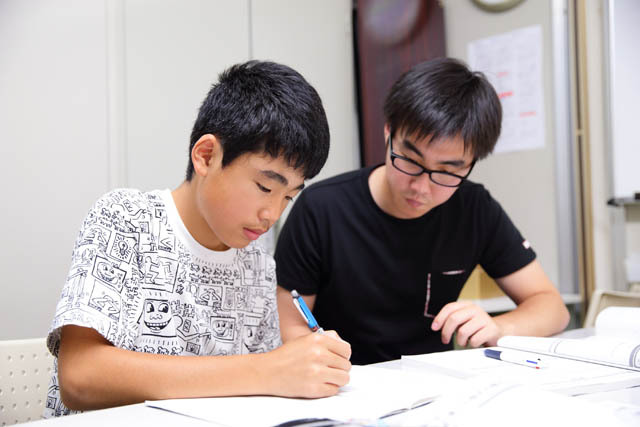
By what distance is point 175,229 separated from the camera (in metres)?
1.05

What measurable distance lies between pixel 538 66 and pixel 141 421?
2.18 meters

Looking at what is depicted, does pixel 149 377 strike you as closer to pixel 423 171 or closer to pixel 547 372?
pixel 547 372

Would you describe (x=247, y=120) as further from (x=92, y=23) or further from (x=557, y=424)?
(x=92, y=23)

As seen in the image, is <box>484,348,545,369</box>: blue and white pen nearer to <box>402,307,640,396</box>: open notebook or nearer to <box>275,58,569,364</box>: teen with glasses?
<box>402,307,640,396</box>: open notebook

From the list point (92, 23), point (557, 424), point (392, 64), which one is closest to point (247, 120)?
point (557, 424)

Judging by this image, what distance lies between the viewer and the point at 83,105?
6.15 feet

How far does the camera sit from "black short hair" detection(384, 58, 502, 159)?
50.7 inches

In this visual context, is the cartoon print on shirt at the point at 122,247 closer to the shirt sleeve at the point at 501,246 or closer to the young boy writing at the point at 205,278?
the young boy writing at the point at 205,278

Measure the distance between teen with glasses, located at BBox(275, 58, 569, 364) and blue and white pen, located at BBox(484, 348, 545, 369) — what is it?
251mm

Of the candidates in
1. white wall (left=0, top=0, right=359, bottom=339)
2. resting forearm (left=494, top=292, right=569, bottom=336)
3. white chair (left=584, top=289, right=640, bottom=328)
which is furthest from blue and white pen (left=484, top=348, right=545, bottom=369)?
white wall (left=0, top=0, right=359, bottom=339)

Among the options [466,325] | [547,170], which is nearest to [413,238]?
[466,325]

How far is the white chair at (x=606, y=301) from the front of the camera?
1704 millimetres

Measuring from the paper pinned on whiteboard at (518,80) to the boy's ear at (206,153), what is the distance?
1.63 metres

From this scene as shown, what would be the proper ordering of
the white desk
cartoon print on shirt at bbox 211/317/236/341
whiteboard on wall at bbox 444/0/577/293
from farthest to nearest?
whiteboard on wall at bbox 444/0/577/293, cartoon print on shirt at bbox 211/317/236/341, the white desk
